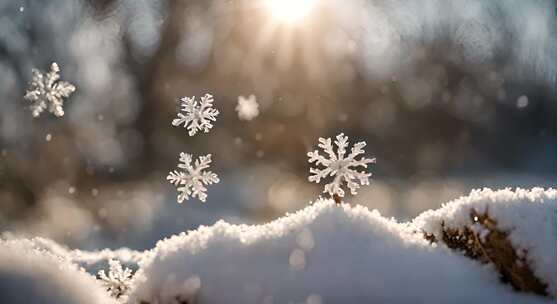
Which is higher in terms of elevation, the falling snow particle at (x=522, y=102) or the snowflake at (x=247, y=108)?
the falling snow particle at (x=522, y=102)

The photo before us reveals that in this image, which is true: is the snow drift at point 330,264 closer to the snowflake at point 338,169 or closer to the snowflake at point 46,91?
the snowflake at point 338,169

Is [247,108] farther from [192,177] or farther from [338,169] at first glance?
[338,169]

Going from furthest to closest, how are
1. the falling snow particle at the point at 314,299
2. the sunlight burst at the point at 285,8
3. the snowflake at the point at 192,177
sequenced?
the sunlight burst at the point at 285,8, the snowflake at the point at 192,177, the falling snow particle at the point at 314,299

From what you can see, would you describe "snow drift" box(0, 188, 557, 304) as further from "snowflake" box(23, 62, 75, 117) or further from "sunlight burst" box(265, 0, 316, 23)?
"sunlight burst" box(265, 0, 316, 23)

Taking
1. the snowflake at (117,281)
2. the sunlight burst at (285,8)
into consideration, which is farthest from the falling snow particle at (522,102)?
the snowflake at (117,281)

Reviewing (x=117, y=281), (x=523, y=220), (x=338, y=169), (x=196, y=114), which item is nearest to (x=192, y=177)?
(x=196, y=114)

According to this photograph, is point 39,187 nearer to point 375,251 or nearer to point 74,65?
point 74,65

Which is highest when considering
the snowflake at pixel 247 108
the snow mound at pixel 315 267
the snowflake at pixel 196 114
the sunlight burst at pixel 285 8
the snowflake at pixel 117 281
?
the snowflake at pixel 247 108

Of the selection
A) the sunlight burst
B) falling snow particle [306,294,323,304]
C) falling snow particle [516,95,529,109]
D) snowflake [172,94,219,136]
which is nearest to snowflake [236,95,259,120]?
the sunlight burst
